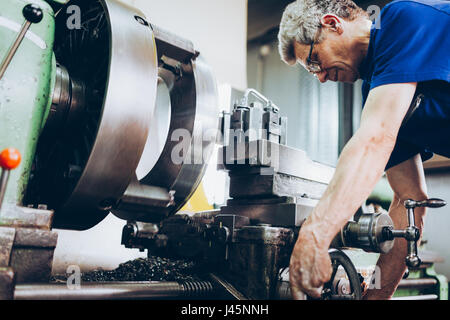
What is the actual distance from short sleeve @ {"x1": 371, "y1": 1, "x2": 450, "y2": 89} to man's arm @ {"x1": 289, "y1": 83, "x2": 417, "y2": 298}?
0.04 m

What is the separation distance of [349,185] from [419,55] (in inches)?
15.8

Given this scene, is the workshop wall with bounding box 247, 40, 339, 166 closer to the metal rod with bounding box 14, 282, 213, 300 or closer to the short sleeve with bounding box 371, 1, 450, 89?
the short sleeve with bounding box 371, 1, 450, 89

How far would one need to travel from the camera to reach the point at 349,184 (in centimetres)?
91

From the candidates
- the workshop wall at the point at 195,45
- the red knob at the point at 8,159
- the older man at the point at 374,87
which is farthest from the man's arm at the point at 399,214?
the red knob at the point at 8,159

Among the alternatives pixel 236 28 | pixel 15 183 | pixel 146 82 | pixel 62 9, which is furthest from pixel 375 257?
pixel 236 28

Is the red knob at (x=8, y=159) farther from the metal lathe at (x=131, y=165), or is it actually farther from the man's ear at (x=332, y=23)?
the man's ear at (x=332, y=23)

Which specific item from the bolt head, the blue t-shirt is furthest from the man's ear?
the bolt head

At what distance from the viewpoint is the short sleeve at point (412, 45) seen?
37.8 inches

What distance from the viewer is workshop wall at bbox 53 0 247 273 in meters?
1.64

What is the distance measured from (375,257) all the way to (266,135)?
71 centimetres

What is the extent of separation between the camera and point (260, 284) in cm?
104

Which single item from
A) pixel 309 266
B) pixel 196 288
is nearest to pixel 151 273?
pixel 196 288

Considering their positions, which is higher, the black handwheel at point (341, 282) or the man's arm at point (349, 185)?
the man's arm at point (349, 185)
